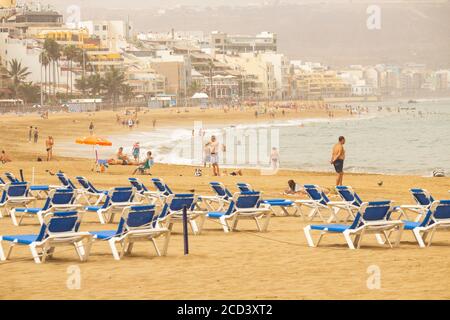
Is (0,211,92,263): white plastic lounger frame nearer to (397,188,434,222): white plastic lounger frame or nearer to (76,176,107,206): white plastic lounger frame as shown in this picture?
(397,188,434,222): white plastic lounger frame

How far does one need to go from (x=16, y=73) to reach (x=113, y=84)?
15.8 m

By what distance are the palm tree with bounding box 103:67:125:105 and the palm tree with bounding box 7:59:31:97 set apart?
1140cm

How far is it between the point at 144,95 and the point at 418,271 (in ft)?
422

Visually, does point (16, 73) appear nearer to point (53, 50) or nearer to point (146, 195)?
point (53, 50)

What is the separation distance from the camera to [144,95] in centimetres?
13962

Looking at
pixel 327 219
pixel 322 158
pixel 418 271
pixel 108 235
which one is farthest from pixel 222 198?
pixel 322 158

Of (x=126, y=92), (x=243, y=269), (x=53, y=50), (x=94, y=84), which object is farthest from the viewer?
(x=126, y=92)

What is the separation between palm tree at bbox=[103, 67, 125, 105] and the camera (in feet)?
408

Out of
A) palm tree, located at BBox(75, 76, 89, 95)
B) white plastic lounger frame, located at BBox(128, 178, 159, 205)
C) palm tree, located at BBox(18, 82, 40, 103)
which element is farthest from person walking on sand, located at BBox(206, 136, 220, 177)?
palm tree, located at BBox(75, 76, 89, 95)

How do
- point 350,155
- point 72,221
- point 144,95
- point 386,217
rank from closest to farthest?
point 72,221 → point 386,217 → point 350,155 → point 144,95

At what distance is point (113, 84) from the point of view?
4931 inches

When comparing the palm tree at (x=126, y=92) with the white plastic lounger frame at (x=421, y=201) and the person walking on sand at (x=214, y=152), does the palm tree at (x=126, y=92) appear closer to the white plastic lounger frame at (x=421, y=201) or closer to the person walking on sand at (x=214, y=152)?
the person walking on sand at (x=214, y=152)

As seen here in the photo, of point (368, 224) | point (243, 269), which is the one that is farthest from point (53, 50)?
point (243, 269)
